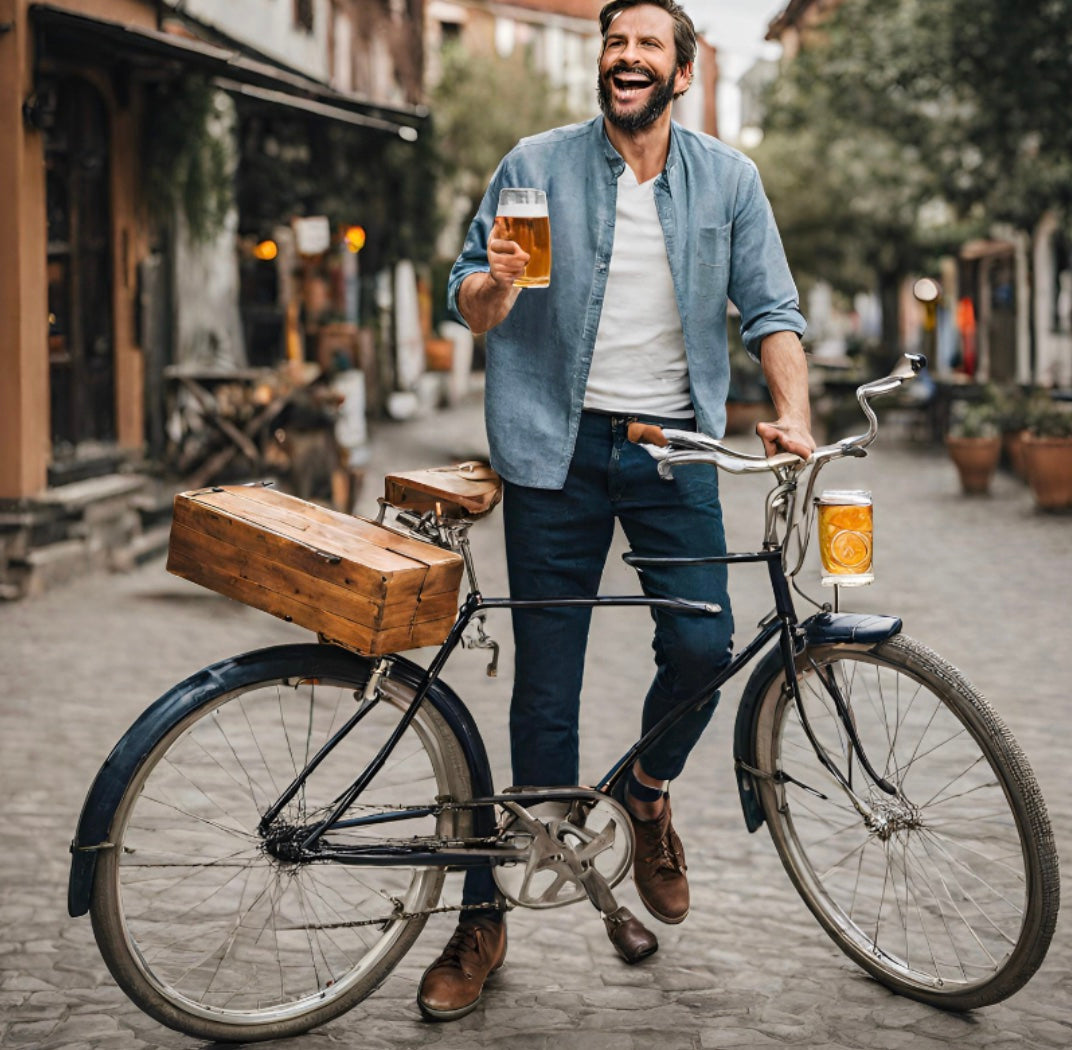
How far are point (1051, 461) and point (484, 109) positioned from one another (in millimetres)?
18487

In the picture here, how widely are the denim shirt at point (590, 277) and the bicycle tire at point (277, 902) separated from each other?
2.03ft

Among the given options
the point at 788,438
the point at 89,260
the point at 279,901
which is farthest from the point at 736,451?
the point at 89,260

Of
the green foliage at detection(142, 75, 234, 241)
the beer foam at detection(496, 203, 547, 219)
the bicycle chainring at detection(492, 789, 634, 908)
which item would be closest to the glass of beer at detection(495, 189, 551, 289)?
the beer foam at detection(496, 203, 547, 219)

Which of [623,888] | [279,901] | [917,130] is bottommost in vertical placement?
[623,888]

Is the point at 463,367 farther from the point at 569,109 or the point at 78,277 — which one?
the point at 78,277

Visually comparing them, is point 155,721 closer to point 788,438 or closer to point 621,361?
point 621,361

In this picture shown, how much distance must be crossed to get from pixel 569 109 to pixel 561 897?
103 feet

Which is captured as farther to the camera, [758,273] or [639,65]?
[758,273]

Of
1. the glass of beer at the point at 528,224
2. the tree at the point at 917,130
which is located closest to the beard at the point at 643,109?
the glass of beer at the point at 528,224

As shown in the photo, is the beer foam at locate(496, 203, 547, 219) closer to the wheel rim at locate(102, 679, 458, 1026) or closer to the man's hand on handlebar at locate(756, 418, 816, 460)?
the man's hand on handlebar at locate(756, 418, 816, 460)

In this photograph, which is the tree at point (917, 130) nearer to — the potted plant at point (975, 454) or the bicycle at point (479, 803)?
the potted plant at point (975, 454)

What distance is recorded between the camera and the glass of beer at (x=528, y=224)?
3051 mm

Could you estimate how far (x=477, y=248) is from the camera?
345 centimetres

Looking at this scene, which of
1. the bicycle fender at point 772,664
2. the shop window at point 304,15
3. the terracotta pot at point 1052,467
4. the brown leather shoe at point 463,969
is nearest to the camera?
the bicycle fender at point 772,664
